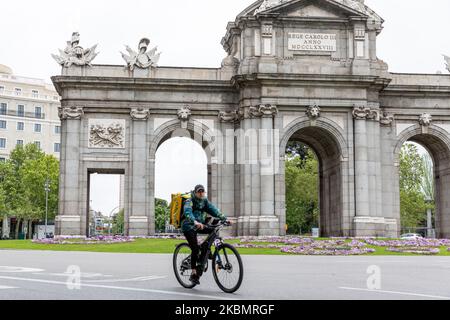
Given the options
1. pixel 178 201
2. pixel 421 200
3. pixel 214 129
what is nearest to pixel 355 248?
pixel 214 129

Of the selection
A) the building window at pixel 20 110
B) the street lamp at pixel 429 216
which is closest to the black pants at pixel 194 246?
the street lamp at pixel 429 216

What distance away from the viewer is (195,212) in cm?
1523

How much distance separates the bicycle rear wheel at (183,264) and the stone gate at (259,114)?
31.3 metres

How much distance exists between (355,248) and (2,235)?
236 ft

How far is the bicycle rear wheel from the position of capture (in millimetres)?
15094

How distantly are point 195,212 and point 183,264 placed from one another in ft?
3.95

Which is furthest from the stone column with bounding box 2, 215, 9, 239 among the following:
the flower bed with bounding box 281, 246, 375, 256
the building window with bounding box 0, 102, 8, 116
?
the flower bed with bounding box 281, 246, 375, 256

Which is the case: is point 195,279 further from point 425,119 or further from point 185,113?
point 425,119

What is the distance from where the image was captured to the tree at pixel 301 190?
81688mm

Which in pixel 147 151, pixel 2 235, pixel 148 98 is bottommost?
pixel 2 235

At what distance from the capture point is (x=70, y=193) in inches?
1923

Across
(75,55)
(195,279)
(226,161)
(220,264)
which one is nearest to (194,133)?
(226,161)

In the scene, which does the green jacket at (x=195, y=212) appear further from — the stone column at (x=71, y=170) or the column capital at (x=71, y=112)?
the column capital at (x=71, y=112)
